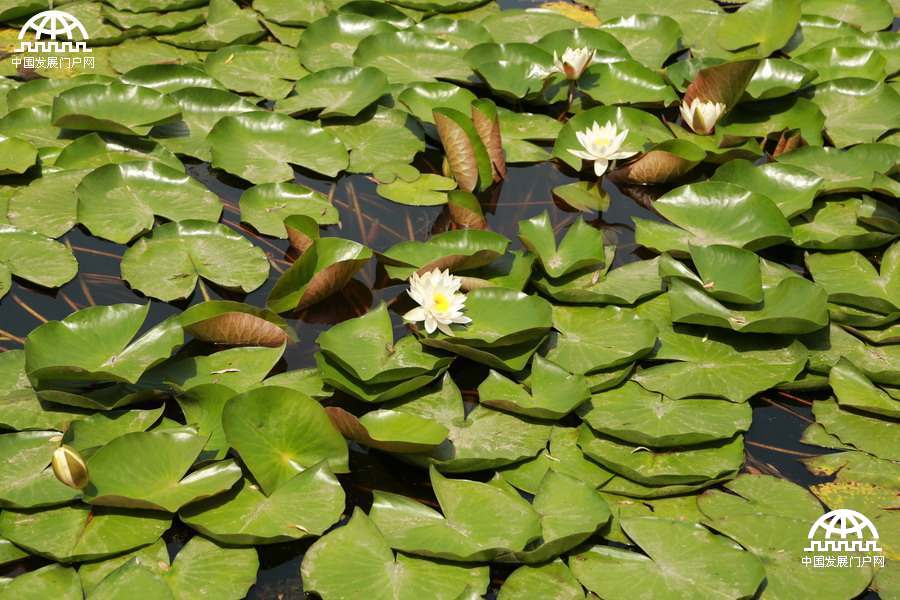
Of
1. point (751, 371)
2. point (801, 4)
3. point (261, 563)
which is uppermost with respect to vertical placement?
point (801, 4)

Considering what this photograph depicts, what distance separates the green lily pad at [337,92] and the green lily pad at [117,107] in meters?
0.57

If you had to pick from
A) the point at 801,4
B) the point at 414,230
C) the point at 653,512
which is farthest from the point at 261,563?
the point at 801,4

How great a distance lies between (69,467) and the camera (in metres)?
2.63

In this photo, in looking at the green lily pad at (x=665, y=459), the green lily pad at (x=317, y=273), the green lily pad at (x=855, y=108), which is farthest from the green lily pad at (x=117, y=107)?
the green lily pad at (x=855, y=108)

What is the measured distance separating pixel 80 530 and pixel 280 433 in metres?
0.62

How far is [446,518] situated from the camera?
2789mm

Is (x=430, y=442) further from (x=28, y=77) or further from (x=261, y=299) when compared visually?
(x=28, y=77)

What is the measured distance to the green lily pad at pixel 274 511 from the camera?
2.71m

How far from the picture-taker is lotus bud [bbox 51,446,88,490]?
2.62 metres

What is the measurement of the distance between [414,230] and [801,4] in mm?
3187

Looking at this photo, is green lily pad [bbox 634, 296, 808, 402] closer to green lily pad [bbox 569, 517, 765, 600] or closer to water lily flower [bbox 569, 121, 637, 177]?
green lily pad [bbox 569, 517, 765, 600]

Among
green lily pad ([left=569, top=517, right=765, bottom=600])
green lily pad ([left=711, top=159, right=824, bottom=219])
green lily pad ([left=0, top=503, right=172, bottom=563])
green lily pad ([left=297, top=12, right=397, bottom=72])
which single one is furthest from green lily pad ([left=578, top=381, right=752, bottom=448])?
green lily pad ([left=297, top=12, right=397, bottom=72])
